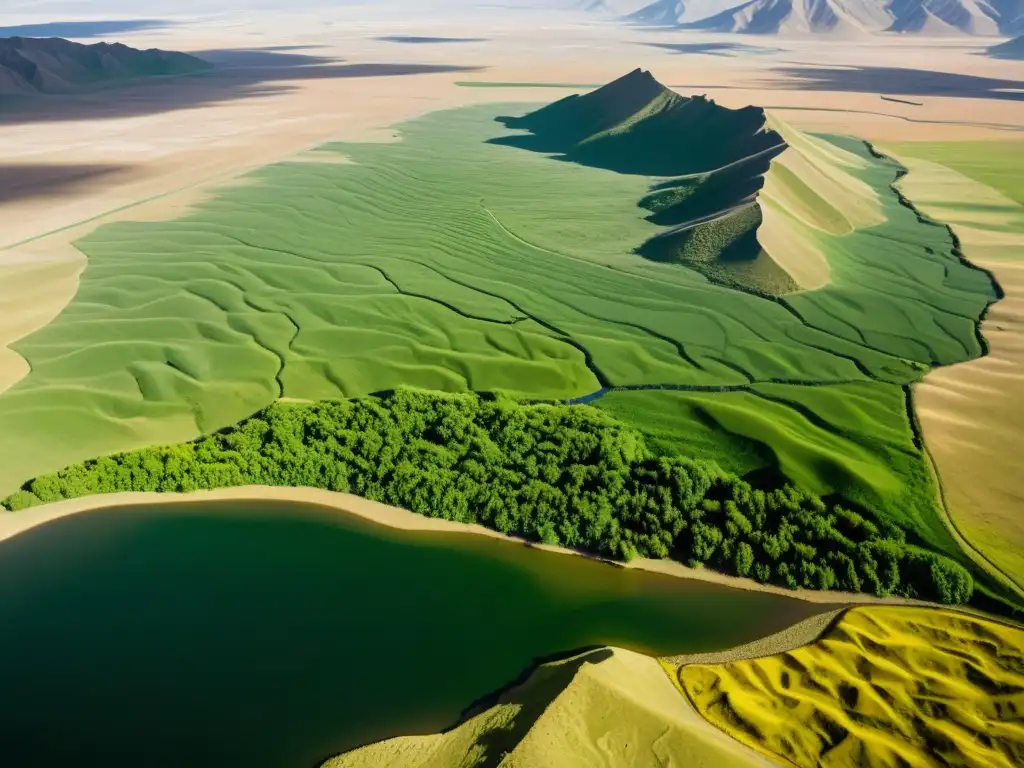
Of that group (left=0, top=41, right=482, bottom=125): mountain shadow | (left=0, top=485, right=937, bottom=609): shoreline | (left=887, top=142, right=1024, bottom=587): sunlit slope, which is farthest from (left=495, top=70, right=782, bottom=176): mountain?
(left=0, top=41, right=482, bottom=125): mountain shadow

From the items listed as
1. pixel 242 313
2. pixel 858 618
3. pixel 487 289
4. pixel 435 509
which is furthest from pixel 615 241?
pixel 858 618

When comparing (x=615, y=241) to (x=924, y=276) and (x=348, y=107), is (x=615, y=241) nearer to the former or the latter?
(x=924, y=276)

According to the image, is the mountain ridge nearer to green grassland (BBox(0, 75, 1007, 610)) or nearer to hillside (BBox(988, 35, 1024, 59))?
hillside (BBox(988, 35, 1024, 59))

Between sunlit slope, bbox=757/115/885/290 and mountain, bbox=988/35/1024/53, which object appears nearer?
sunlit slope, bbox=757/115/885/290

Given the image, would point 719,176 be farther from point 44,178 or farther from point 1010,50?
→ point 1010,50

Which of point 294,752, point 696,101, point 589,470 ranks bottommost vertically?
point 294,752

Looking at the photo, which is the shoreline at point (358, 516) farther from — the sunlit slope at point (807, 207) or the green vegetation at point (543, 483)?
the sunlit slope at point (807, 207)
